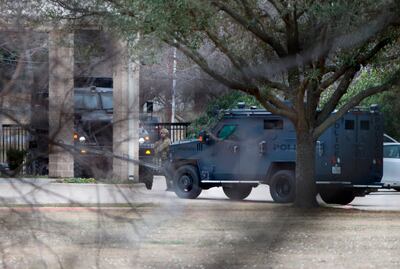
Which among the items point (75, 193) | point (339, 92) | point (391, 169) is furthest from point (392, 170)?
point (75, 193)

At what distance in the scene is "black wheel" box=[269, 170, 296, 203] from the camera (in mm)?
21656

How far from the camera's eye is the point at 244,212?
1780 centimetres

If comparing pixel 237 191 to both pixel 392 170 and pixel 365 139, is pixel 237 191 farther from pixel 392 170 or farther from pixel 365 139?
pixel 392 170

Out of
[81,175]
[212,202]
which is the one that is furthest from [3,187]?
[212,202]

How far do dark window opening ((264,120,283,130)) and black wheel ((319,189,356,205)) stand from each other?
188 centimetres

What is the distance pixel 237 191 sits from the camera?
22.9 meters

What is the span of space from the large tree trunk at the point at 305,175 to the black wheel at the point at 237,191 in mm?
2722

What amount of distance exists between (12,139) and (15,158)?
0.51ft

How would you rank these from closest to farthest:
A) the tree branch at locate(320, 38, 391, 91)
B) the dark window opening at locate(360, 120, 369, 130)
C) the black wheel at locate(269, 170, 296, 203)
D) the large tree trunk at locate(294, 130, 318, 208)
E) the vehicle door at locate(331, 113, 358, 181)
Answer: the tree branch at locate(320, 38, 391, 91), the large tree trunk at locate(294, 130, 318, 208), the black wheel at locate(269, 170, 296, 203), the vehicle door at locate(331, 113, 358, 181), the dark window opening at locate(360, 120, 369, 130)

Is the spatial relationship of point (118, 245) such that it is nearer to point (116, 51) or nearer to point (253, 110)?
point (116, 51)

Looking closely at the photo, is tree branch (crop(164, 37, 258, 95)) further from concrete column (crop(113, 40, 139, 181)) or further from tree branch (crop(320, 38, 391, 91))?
concrete column (crop(113, 40, 139, 181))

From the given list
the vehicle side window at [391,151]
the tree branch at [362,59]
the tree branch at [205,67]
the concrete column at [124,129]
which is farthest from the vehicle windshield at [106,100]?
the vehicle side window at [391,151]

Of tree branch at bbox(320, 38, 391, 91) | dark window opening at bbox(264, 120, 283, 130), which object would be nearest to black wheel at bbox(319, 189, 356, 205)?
dark window opening at bbox(264, 120, 283, 130)

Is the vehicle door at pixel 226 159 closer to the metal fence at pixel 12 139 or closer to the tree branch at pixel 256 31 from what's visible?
the tree branch at pixel 256 31
